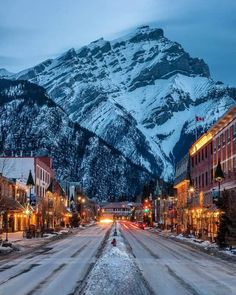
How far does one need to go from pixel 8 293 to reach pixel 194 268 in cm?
1524

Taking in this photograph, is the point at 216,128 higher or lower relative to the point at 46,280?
higher

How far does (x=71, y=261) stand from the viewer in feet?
135

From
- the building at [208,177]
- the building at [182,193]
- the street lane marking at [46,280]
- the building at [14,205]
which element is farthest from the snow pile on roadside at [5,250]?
the building at [182,193]

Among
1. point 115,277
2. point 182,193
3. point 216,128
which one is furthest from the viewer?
point 182,193

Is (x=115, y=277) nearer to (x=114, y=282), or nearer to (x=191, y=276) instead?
(x=114, y=282)

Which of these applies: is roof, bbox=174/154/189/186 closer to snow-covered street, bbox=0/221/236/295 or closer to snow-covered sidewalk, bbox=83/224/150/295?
snow-covered street, bbox=0/221/236/295

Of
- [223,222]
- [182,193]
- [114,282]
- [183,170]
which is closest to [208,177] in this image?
[183,170]

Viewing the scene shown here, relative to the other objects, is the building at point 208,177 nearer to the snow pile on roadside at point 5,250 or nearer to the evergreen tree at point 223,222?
the evergreen tree at point 223,222

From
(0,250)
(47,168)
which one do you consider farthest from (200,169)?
(0,250)

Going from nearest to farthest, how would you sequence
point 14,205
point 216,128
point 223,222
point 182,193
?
point 223,222 → point 216,128 → point 14,205 → point 182,193

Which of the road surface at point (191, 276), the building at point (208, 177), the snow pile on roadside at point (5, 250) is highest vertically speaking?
the building at point (208, 177)

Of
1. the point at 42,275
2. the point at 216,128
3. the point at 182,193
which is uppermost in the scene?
the point at 216,128

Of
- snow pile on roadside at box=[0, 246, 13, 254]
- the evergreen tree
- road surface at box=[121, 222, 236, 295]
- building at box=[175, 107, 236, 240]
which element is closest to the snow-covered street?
road surface at box=[121, 222, 236, 295]

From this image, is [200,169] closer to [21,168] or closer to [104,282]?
[21,168]
